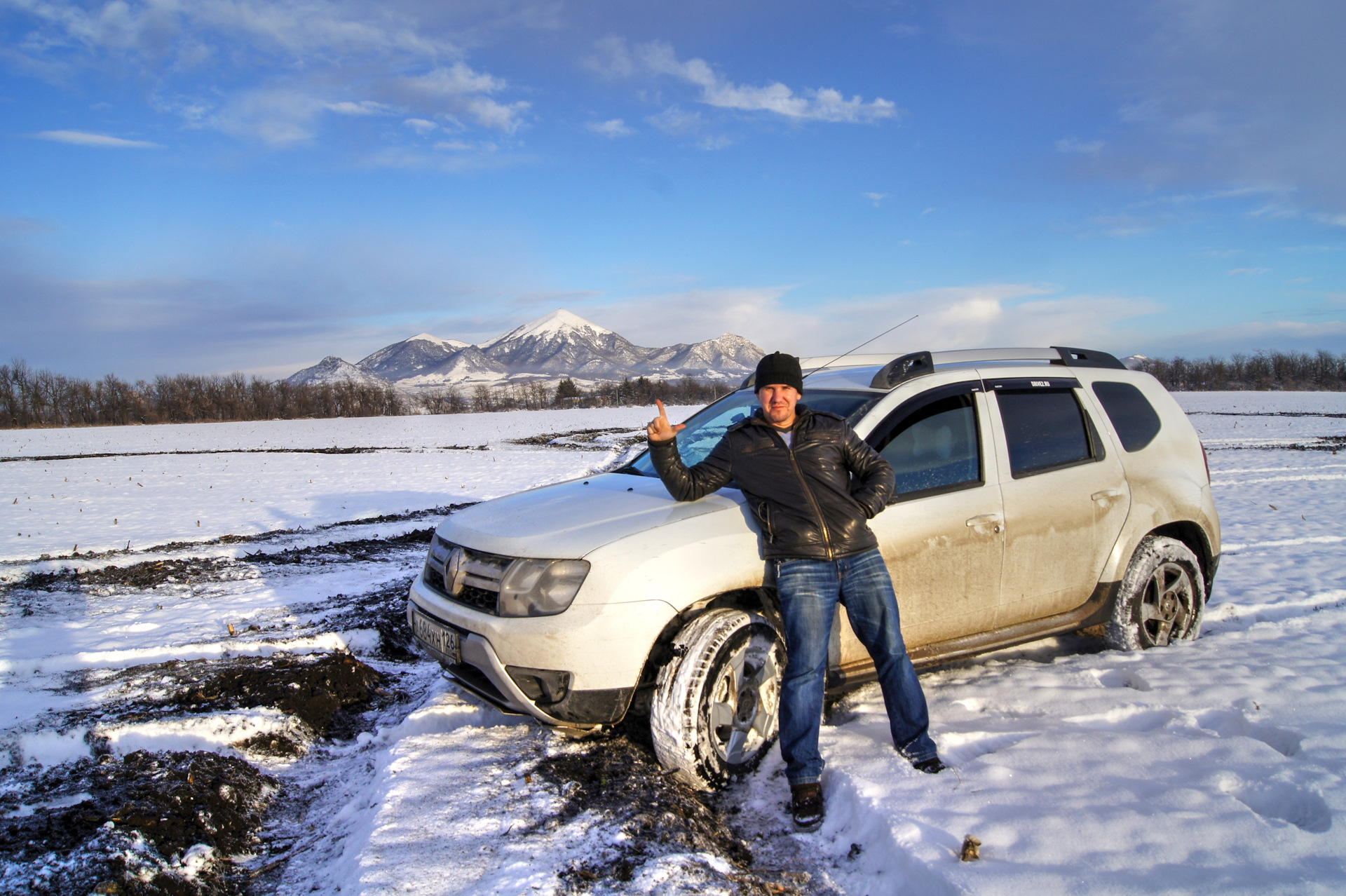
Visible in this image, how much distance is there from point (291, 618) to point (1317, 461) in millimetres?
20514

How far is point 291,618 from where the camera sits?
5.87 metres

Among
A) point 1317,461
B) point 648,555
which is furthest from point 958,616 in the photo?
point 1317,461

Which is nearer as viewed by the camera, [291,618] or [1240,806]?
[1240,806]

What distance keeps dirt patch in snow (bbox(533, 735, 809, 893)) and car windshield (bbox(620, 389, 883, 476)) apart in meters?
1.55

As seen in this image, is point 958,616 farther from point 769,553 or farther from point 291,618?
point 291,618

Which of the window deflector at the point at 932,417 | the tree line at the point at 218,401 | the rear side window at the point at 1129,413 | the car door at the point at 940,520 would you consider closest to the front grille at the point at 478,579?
the car door at the point at 940,520

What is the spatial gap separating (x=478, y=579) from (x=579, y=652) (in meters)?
0.65

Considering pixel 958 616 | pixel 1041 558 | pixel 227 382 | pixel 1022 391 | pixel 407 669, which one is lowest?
pixel 407 669

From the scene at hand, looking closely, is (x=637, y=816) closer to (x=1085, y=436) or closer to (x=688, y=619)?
(x=688, y=619)

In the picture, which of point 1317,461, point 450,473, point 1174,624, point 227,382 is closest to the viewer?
point 1174,624

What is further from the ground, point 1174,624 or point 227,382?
point 227,382

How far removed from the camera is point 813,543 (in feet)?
10.2

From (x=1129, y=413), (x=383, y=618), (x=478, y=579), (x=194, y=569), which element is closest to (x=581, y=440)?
(x=194, y=569)

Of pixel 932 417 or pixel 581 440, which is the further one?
pixel 581 440
